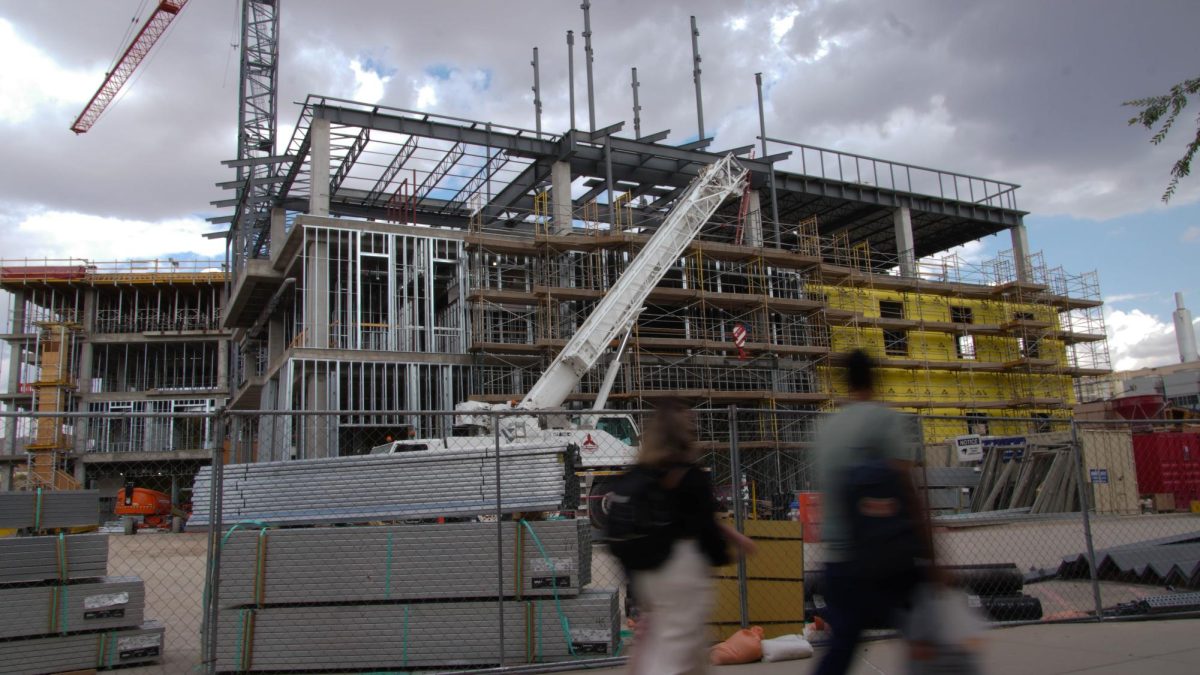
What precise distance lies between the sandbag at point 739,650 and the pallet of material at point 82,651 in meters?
4.65

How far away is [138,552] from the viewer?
56.2 feet

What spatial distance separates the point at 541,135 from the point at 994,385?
76.0 feet

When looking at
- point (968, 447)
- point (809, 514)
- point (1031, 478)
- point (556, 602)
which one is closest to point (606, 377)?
point (968, 447)

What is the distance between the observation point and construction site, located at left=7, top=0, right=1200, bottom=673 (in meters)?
6.70

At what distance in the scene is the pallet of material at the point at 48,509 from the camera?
258 inches

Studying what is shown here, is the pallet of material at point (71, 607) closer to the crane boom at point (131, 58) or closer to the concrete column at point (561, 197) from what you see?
the concrete column at point (561, 197)

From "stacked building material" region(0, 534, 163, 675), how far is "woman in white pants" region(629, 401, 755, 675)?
504 cm

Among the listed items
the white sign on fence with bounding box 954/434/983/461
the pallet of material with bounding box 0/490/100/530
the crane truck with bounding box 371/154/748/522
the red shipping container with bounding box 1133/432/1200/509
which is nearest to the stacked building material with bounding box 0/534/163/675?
the pallet of material with bounding box 0/490/100/530

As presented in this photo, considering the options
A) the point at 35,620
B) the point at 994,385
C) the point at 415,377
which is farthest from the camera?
the point at 994,385

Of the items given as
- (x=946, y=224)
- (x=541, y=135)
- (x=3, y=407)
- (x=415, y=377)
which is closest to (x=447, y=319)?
(x=415, y=377)

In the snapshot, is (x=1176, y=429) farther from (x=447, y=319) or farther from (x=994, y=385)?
Result: (x=447, y=319)

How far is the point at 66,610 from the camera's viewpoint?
6.63m

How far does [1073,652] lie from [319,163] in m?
25.8

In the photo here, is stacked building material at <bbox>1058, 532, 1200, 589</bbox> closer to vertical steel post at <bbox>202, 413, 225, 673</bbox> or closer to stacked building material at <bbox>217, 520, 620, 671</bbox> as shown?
stacked building material at <bbox>217, 520, 620, 671</bbox>
